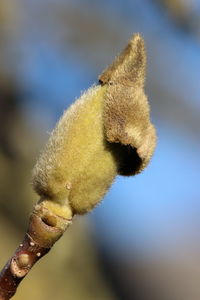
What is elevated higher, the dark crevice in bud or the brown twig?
the dark crevice in bud

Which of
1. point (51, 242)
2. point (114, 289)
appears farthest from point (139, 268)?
point (51, 242)

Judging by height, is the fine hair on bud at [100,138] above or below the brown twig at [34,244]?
above

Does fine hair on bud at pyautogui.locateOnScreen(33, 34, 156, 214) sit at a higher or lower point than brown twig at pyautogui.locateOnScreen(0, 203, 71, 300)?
higher

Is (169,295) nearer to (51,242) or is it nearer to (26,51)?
(26,51)

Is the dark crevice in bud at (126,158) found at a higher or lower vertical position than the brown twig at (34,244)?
higher

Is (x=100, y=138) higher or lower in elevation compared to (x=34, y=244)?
higher
